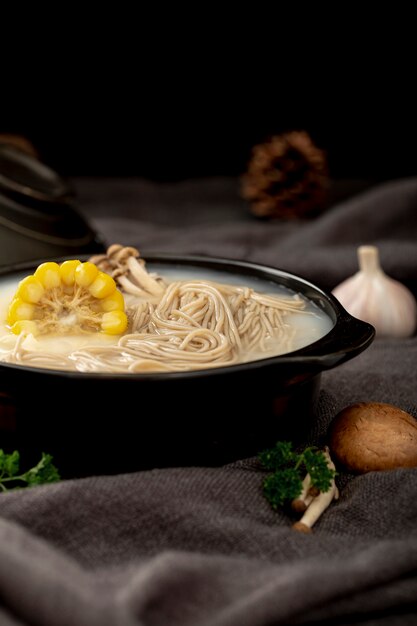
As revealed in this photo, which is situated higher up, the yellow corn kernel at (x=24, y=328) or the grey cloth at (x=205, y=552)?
the yellow corn kernel at (x=24, y=328)

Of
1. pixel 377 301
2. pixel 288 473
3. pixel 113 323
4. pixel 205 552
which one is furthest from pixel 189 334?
pixel 377 301

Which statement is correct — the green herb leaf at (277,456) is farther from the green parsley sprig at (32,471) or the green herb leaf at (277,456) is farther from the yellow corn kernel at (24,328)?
the yellow corn kernel at (24,328)

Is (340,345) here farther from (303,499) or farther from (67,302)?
(67,302)

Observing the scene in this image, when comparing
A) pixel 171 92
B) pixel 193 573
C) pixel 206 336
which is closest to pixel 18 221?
pixel 206 336

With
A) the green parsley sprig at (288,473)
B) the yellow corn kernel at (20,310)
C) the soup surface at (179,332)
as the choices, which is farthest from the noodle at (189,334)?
the green parsley sprig at (288,473)

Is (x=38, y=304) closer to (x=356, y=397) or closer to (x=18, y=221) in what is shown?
(x=356, y=397)
